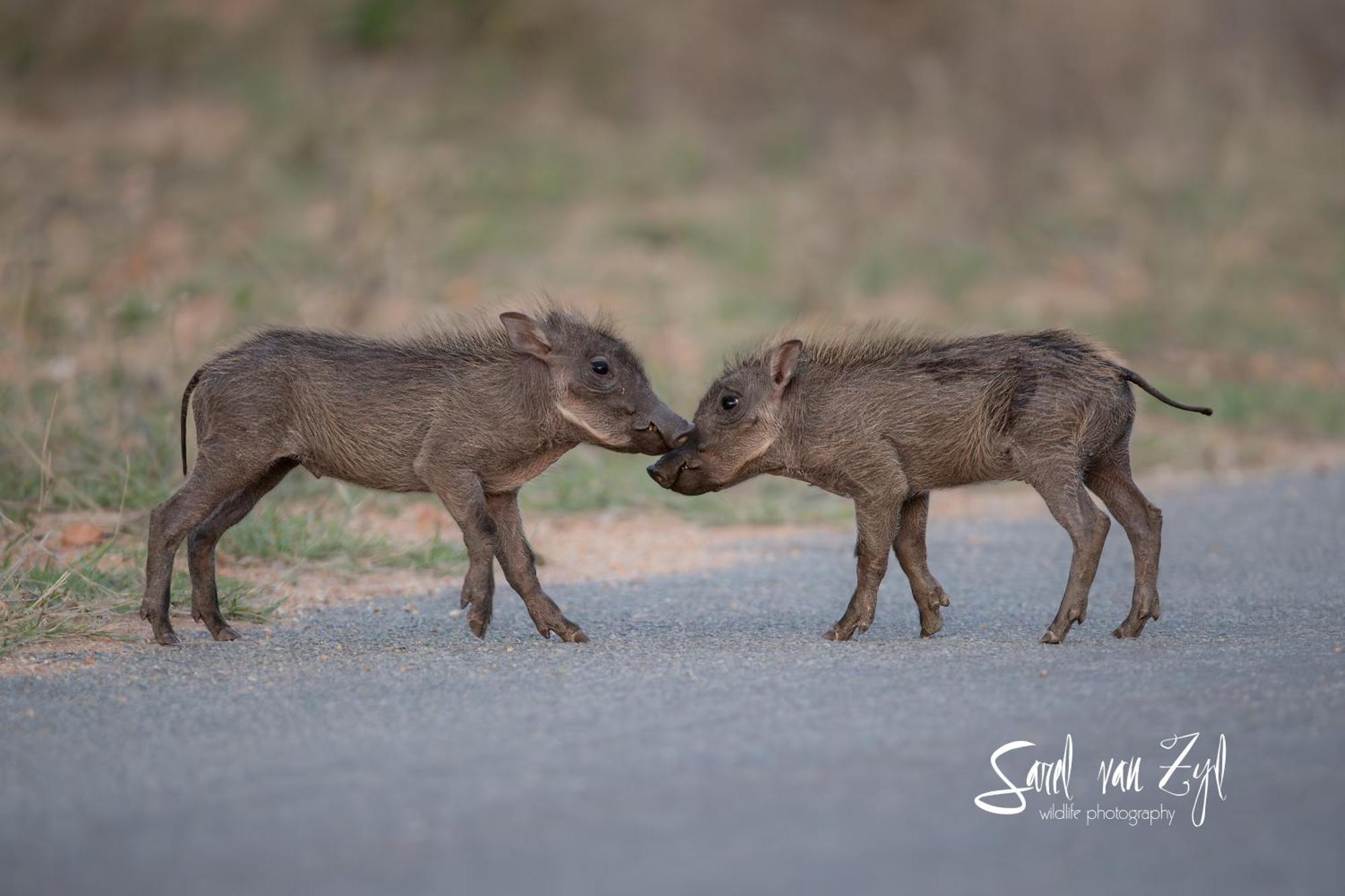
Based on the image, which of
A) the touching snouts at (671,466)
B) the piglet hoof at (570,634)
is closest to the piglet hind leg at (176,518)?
the piglet hoof at (570,634)

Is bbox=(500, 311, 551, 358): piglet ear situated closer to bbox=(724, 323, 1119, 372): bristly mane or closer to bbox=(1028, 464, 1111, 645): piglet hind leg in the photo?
bbox=(724, 323, 1119, 372): bristly mane

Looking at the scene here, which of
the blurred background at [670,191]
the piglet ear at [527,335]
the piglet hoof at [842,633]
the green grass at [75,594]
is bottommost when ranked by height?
the green grass at [75,594]

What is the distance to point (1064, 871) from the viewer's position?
359cm

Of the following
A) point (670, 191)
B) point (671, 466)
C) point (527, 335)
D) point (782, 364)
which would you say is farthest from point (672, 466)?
point (670, 191)

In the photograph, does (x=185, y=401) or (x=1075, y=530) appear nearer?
(x=1075, y=530)

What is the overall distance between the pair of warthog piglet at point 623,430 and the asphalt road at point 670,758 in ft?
1.26

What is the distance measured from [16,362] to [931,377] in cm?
599

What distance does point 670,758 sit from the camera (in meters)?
4.37

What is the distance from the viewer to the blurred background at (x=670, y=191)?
12367 millimetres

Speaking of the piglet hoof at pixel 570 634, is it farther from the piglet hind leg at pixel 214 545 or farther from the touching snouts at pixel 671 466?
the piglet hind leg at pixel 214 545

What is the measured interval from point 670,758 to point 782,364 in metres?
3.25

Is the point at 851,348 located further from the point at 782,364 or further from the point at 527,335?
the point at 527,335

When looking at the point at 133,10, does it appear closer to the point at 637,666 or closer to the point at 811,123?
the point at 811,123

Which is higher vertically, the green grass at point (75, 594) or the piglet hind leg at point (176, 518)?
the piglet hind leg at point (176, 518)
